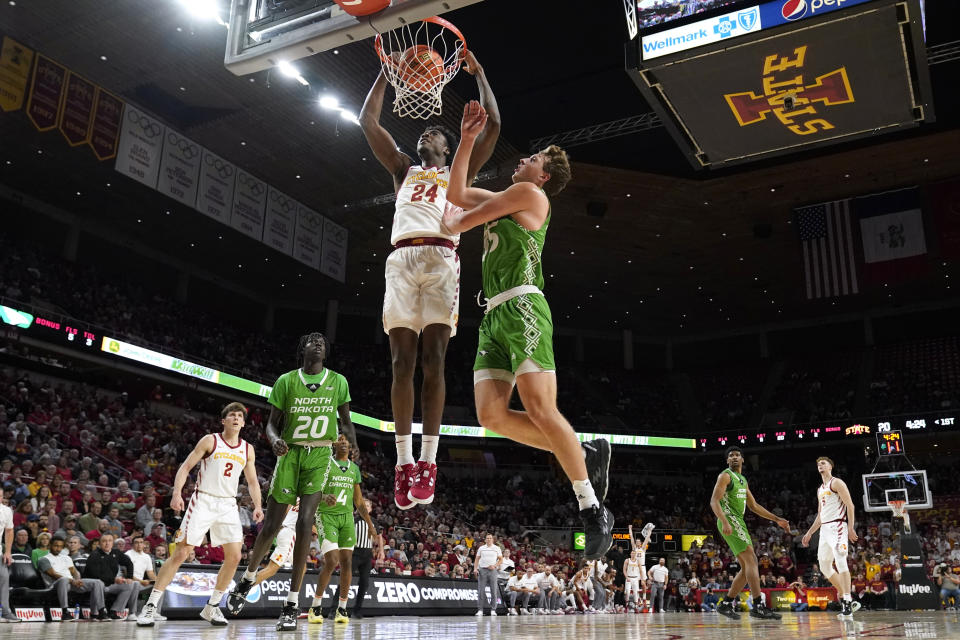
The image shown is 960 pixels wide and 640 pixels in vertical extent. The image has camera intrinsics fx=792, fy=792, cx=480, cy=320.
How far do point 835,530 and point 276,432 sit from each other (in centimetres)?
849

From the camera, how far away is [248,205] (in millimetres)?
21016

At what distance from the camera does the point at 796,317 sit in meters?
35.5

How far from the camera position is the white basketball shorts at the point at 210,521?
7.15 m

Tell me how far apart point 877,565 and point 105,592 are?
19.9 metres

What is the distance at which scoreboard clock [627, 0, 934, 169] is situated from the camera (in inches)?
402

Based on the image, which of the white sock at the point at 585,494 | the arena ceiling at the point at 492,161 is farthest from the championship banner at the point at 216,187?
the white sock at the point at 585,494

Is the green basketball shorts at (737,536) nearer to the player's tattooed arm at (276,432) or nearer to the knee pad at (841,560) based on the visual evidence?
the knee pad at (841,560)

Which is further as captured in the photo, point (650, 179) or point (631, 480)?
point (631, 480)

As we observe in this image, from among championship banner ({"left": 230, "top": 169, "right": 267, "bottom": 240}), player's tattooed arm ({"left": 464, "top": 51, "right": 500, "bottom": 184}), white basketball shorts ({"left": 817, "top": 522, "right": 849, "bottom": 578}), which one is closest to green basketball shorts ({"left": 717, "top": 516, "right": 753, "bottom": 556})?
white basketball shorts ({"left": 817, "top": 522, "right": 849, "bottom": 578})

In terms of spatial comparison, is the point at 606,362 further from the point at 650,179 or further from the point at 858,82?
the point at 858,82

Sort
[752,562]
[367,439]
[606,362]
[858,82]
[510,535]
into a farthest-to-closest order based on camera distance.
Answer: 1. [606,362]
2. [367,439]
3. [510,535]
4. [858,82]
5. [752,562]

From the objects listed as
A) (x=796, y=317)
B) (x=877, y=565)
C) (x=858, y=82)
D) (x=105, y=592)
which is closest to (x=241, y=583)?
(x=105, y=592)

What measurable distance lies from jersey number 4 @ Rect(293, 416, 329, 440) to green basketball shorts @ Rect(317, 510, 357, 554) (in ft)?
8.64

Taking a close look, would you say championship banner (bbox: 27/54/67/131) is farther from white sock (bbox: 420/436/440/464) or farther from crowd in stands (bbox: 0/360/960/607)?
white sock (bbox: 420/436/440/464)
